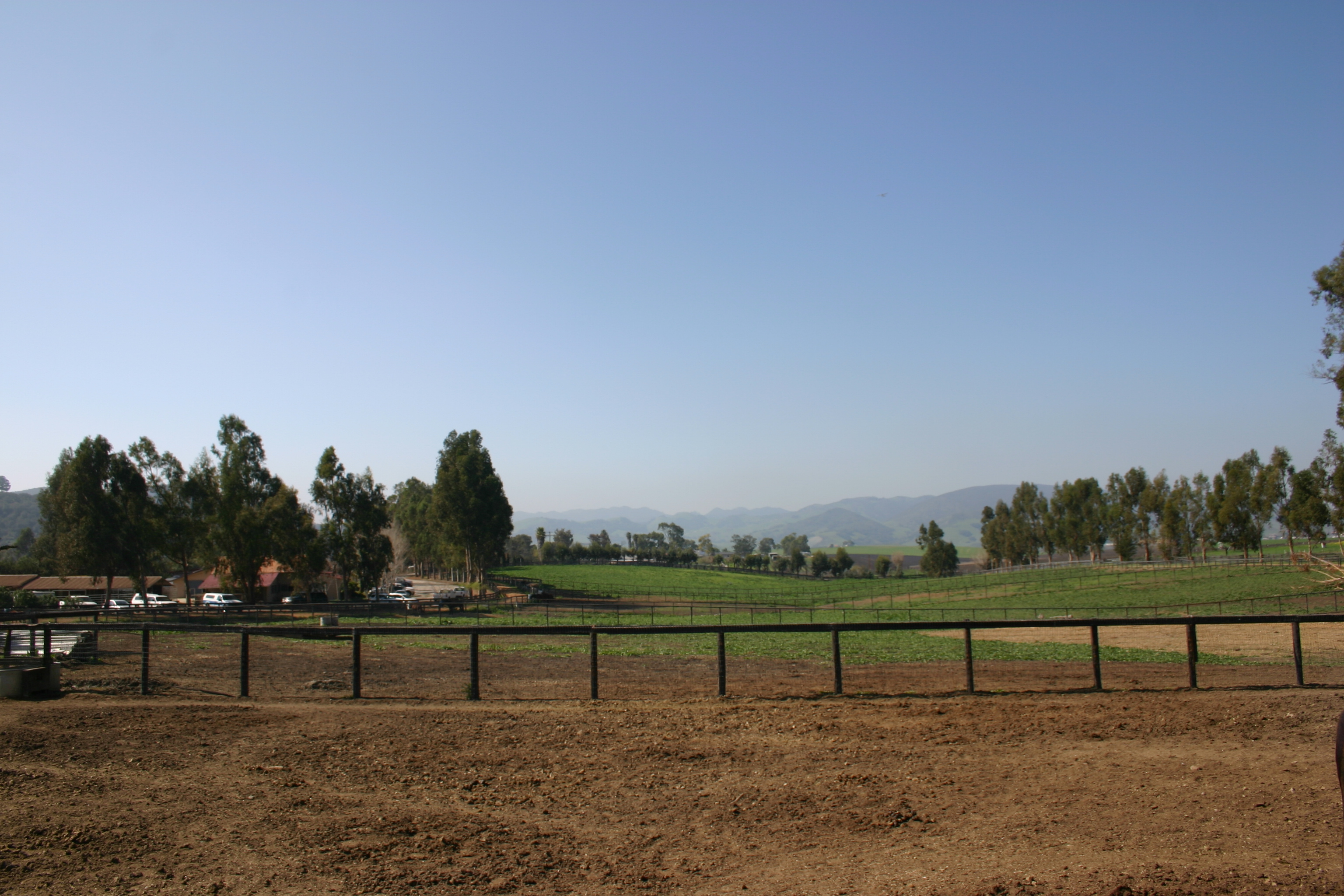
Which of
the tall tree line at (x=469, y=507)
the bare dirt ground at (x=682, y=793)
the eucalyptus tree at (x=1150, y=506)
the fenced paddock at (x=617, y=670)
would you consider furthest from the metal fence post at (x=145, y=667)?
the eucalyptus tree at (x=1150, y=506)

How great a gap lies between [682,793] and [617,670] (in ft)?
29.9

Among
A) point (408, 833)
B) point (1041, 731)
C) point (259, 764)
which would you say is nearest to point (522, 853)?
point (408, 833)

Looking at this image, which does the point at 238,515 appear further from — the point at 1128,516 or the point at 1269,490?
the point at 1128,516

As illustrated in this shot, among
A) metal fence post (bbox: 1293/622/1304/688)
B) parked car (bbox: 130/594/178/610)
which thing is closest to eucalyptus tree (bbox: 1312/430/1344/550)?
metal fence post (bbox: 1293/622/1304/688)

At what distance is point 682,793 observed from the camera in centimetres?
724

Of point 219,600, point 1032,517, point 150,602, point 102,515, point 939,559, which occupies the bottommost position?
point 939,559

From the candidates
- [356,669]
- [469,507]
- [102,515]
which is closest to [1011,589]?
[469,507]

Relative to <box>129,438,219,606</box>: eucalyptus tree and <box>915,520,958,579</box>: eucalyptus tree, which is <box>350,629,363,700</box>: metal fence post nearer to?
<box>129,438,219,606</box>: eucalyptus tree

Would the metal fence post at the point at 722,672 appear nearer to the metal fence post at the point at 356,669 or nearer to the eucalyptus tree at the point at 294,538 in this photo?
the metal fence post at the point at 356,669

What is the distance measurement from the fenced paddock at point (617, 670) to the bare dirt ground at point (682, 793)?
31.4 inches

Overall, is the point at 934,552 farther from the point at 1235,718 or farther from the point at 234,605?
the point at 1235,718

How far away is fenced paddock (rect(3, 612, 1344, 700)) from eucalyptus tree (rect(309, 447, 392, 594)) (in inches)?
1831

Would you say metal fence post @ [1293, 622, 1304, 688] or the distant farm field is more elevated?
metal fence post @ [1293, 622, 1304, 688]

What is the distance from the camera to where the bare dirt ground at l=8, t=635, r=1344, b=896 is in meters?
5.34
